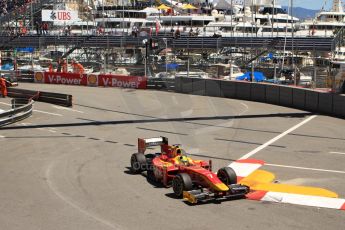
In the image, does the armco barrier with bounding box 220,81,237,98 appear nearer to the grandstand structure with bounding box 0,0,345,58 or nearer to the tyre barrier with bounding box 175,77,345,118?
the tyre barrier with bounding box 175,77,345,118

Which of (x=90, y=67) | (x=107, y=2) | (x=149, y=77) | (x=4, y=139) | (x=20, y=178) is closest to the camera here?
(x=20, y=178)

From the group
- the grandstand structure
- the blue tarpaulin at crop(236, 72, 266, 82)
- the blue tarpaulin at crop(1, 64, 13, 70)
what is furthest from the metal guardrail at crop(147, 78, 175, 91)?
the blue tarpaulin at crop(1, 64, 13, 70)

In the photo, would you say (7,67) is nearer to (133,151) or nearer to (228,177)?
(133,151)

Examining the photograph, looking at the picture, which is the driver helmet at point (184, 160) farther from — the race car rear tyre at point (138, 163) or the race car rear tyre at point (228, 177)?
the race car rear tyre at point (138, 163)

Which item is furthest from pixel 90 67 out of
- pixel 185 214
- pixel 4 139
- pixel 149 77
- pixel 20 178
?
pixel 185 214

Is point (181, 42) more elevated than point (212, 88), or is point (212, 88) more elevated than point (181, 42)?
point (181, 42)

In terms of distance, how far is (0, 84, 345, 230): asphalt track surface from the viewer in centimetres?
1062

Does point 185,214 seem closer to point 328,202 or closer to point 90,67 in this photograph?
point 328,202

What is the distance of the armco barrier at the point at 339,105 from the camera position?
Answer: 79.9ft

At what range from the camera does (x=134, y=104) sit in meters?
29.7

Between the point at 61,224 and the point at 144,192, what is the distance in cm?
277

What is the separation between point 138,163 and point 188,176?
97.0 inches

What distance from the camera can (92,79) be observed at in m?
40.4

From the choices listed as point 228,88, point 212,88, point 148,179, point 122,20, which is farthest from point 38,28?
point 148,179
